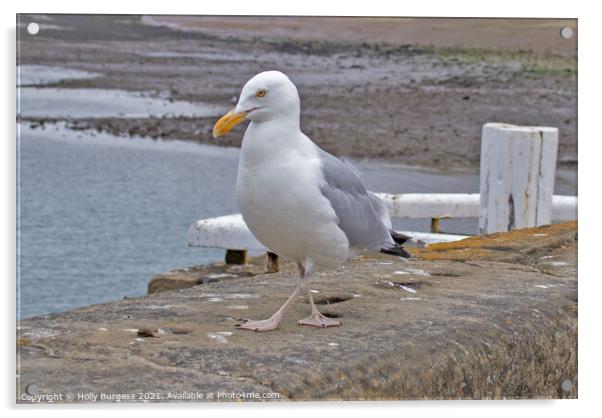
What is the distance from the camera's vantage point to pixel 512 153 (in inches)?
225

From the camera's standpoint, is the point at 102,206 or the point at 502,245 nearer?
the point at 102,206

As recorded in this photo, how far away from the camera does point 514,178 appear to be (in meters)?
5.74

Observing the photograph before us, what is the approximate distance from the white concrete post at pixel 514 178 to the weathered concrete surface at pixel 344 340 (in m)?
1.29

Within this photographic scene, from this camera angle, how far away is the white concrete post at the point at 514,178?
564cm

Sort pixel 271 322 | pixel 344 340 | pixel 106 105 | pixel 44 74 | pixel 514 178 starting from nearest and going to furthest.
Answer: pixel 344 340
pixel 271 322
pixel 44 74
pixel 106 105
pixel 514 178

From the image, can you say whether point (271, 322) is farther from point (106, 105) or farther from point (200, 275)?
point (200, 275)

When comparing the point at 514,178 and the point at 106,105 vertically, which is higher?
the point at 106,105

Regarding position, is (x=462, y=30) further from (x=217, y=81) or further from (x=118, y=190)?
(x=118, y=190)

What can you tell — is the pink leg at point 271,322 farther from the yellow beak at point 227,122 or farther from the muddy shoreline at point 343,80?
the muddy shoreline at point 343,80

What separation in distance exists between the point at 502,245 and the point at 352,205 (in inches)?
54.8

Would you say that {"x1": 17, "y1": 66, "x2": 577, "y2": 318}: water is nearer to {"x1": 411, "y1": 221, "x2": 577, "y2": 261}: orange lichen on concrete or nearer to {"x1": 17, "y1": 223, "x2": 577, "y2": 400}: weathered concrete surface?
{"x1": 411, "y1": 221, "x2": 577, "y2": 261}: orange lichen on concrete

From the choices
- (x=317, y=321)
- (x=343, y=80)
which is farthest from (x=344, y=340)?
(x=343, y=80)

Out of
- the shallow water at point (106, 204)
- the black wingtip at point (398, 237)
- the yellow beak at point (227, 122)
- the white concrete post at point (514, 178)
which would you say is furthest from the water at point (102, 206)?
the white concrete post at point (514, 178)
